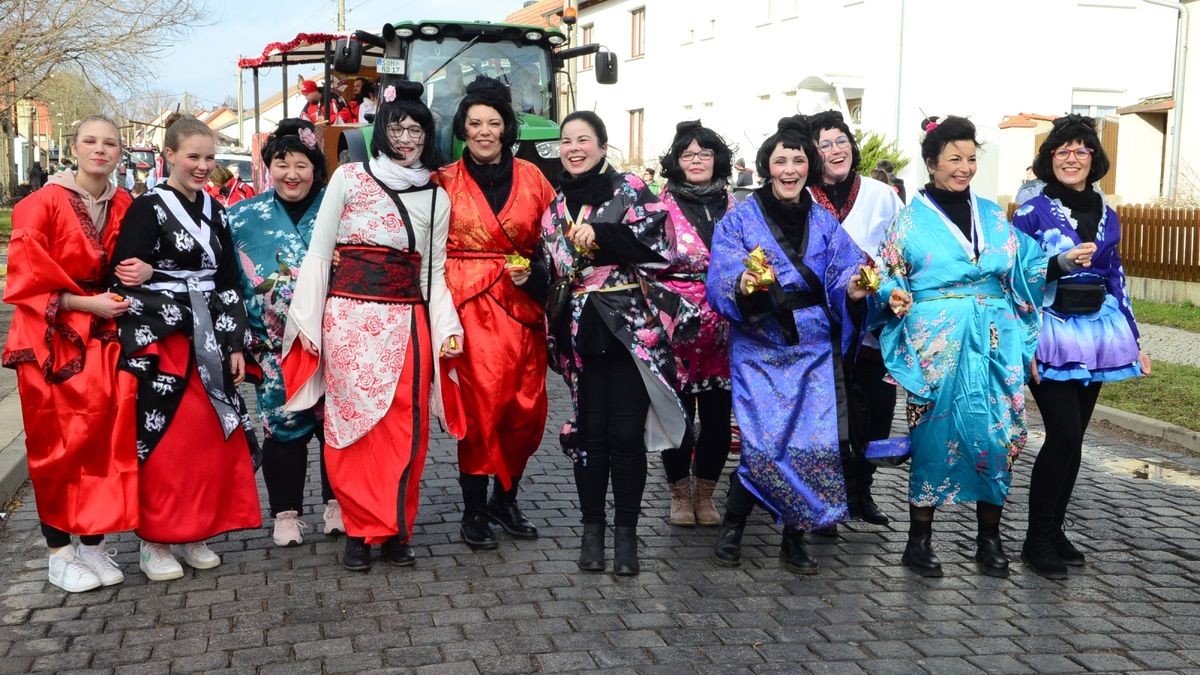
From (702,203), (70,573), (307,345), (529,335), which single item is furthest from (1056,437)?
(70,573)

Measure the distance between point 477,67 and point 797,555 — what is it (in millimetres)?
8292

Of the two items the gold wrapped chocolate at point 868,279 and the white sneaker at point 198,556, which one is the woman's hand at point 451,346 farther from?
the gold wrapped chocolate at point 868,279

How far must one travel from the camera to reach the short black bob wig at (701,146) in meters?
5.64

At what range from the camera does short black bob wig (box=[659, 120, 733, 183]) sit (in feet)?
18.5

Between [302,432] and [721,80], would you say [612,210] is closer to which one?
[302,432]

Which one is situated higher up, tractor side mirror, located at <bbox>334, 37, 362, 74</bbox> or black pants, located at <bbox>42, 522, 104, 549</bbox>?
tractor side mirror, located at <bbox>334, 37, 362, 74</bbox>

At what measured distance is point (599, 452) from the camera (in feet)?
16.8

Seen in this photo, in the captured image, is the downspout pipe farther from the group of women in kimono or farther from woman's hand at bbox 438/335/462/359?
woman's hand at bbox 438/335/462/359

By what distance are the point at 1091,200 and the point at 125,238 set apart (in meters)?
3.93

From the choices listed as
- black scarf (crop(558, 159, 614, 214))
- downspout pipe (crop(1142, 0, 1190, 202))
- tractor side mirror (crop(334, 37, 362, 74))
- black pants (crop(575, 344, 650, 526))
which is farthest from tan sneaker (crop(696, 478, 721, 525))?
downspout pipe (crop(1142, 0, 1190, 202))

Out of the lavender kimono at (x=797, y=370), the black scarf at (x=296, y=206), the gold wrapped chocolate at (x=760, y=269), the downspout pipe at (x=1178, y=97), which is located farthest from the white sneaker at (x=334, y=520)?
the downspout pipe at (x=1178, y=97)

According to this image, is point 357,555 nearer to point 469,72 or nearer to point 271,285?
point 271,285

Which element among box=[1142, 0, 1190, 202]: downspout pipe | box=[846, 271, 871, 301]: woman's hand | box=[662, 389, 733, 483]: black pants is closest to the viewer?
box=[846, 271, 871, 301]: woman's hand

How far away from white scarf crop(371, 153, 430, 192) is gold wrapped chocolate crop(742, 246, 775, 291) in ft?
4.52
